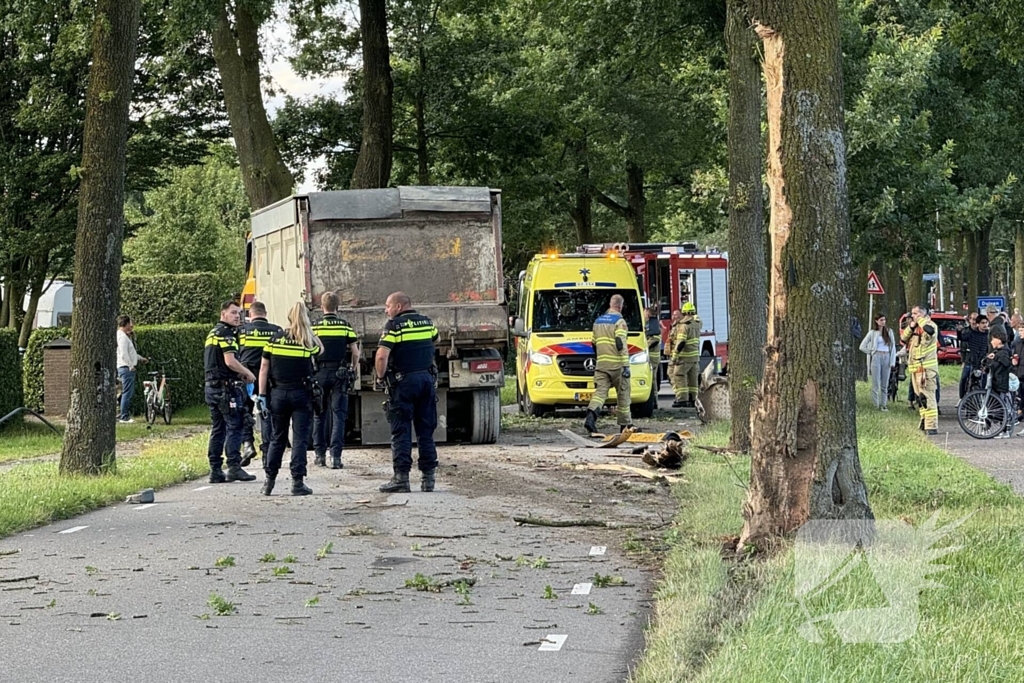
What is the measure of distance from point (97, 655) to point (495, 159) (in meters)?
30.8

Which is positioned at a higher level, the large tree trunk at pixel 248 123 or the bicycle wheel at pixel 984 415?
the large tree trunk at pixel 248 123

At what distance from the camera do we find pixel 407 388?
1372cm

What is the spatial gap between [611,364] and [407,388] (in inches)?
294

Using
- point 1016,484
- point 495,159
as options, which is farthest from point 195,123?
point 1016,484

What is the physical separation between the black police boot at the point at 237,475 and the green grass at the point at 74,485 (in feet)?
1.93

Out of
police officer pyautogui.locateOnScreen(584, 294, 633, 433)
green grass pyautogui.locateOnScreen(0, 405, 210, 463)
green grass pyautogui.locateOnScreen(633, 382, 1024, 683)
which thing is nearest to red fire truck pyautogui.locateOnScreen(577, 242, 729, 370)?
green grass pyautogui.locateOnScreen(0, 405, 210, 463)

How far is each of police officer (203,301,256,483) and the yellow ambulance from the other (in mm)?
8886

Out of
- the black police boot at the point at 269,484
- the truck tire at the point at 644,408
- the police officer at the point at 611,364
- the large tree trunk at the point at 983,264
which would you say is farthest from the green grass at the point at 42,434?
the large tree trunk at the point at 983,264

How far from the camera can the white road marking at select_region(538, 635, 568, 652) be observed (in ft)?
23.6

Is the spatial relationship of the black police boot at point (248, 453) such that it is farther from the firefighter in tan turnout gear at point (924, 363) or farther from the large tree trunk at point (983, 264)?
the large tree trunk at point (983, 264)

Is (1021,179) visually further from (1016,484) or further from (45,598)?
(45,598)

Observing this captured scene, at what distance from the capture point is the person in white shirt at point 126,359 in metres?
25.0

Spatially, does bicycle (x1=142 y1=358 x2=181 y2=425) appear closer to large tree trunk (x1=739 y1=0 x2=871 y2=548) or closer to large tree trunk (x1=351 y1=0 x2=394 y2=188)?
large tree trunk (x1=351 y1=0 x2=394 y2=188)

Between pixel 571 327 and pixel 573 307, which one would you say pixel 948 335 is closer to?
pixel 573 307
